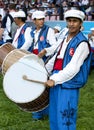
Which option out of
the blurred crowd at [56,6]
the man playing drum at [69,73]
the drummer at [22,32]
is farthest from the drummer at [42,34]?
the blurred crowd at [56,6]

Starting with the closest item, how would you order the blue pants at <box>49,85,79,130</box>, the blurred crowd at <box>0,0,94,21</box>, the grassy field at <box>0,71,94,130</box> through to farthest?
the blue pants at <box>49,85,79,130</box> < the grassy field at <box>0,71,94,130</box> < the blurred crowd at <box>0,0,94,21</box>

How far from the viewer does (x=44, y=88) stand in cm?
434

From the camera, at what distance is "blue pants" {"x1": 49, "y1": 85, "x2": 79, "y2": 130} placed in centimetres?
419

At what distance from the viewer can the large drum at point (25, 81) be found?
4.30 m

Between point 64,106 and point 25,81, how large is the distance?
485 millimetres

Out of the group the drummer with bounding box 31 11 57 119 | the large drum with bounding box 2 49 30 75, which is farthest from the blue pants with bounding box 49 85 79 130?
the drummer with bounding box 31 11 57 119

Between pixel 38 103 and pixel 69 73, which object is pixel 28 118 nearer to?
pixel 38 103

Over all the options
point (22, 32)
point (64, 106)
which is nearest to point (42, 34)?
point (22, 32)

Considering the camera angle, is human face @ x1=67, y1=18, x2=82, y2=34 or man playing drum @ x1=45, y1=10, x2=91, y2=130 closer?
man playing drum @ x1=45, y1=10, x2=91, y2=130

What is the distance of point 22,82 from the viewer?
4324mm

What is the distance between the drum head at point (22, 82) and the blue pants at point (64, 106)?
0.60 ft

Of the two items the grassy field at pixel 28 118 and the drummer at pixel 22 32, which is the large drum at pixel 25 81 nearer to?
the grassy field at pixel 28 118

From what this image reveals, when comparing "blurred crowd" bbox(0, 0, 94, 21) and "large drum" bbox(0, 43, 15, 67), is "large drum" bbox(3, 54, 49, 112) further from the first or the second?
"blurred crowd" bbox(0, 0, 94, 21)

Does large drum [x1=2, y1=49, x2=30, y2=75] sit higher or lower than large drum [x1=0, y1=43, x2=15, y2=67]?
higher
